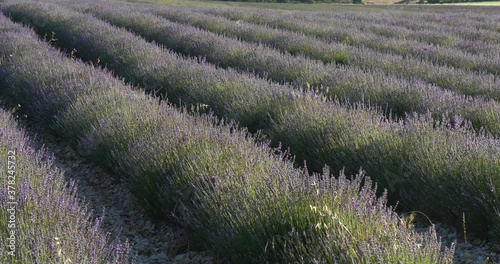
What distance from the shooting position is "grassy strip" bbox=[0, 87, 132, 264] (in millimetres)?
2170

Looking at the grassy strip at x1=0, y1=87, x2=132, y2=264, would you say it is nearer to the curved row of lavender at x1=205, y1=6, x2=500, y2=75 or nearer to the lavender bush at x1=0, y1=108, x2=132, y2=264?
the lavender bush at x1=0, y1=108, x2=132, y2=264

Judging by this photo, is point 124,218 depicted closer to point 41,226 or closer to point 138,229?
point 138,229

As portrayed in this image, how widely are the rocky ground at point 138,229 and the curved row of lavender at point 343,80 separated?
52.1 inches

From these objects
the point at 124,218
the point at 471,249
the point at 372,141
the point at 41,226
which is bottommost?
the point at 124,218

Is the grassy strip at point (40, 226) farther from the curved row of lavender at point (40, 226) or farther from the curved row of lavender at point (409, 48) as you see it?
the curved row of lavender at point (409, 48)

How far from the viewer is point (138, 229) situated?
11.8 feet

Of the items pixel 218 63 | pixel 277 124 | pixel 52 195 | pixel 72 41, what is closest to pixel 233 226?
pixel 52 195

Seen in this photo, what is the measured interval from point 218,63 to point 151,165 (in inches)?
158

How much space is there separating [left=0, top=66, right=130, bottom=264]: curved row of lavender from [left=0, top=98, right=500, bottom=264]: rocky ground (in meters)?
0.14

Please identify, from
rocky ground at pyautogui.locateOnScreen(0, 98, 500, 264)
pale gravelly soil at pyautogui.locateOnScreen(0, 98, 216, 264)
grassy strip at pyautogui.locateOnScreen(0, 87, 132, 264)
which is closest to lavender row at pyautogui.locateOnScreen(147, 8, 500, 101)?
rocky ground at pyautogui.locateOnScreen(0, 98, 500, 264)

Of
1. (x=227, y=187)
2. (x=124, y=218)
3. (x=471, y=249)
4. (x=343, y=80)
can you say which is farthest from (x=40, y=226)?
→ (x=343, y=80)

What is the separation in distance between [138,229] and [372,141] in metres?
1.67

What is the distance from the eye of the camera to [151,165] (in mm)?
3602

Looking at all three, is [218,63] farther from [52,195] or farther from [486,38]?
[486,38]
